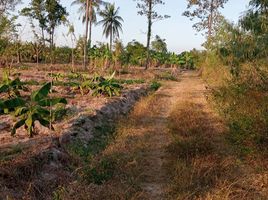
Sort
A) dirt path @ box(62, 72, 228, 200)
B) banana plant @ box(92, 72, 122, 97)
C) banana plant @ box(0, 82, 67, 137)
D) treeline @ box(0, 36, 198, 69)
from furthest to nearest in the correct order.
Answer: treeline @ box(0, 36, 198, 69), banana plant @ box(92, 72, 122, 97), banana plant @ box(0, 82, 67, 137), dirt path @ box(62, 72, 228, 200)

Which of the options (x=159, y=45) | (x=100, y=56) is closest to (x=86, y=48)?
(x=100, y=56)

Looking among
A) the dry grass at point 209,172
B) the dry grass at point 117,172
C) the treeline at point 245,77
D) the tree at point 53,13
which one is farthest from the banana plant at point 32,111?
the tree at point 53,13

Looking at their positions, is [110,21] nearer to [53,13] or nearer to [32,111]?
[53,13]

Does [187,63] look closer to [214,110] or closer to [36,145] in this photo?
[214,110]

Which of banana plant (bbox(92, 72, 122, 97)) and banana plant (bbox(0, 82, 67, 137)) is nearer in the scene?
banana plant (bbox(0, 82, 67, 137))

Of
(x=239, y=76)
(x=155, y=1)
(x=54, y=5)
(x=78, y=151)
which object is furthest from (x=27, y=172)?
(x=54, y=5)

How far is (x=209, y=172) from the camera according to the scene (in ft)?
19.5

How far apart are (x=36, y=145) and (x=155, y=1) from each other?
32272 millimetres

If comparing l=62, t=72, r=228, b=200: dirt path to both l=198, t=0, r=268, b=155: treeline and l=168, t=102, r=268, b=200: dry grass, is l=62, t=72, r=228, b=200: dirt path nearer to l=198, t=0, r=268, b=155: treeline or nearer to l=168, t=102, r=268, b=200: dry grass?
l=168, t=102, r=268, b=200: dry grass

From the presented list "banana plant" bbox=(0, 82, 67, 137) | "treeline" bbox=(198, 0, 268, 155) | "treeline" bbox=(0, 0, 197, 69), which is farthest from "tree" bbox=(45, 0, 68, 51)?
"banana plant" bbox=(0, 82, 67, 137)

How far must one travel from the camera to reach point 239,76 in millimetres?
13883

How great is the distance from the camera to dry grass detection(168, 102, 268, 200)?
525 centimetres

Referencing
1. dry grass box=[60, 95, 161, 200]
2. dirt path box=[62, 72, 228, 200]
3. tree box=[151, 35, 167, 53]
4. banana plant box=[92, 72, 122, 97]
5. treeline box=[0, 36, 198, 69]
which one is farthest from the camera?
tree box=[151, 35, 167, 53]

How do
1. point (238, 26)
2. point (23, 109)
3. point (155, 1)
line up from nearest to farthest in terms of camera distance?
point (23, 109), point (238, 26), point (155, 1)
